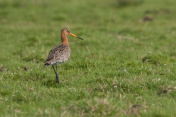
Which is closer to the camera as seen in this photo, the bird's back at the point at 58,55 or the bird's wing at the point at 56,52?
the bird's back at the point at 58,55

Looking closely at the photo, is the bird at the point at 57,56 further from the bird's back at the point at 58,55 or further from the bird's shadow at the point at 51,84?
the bird's shadow at the point at 51,84

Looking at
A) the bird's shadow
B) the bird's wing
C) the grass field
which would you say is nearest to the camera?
the grass field

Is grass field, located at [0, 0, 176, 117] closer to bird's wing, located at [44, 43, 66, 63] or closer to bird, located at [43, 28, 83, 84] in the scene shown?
bird, located at [43, 28, 83, 84]

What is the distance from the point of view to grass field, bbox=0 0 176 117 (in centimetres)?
564

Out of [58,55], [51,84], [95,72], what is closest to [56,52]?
[58,55]

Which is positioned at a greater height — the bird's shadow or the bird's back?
the bird's back

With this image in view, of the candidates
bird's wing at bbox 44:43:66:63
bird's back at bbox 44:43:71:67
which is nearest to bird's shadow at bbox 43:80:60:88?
bird's back at bbox 44:43:71:67

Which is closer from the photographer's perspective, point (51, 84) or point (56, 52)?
point (51, 84)

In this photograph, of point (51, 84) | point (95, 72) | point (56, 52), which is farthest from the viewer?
point (95, 72)

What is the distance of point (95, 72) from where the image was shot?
806cm

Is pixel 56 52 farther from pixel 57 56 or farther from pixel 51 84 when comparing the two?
pixel 51 84

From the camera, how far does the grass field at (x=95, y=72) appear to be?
5.64 metres

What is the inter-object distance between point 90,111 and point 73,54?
5.28 meters

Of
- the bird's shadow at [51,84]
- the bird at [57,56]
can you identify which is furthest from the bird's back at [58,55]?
the bird's shadow at [51,84]
